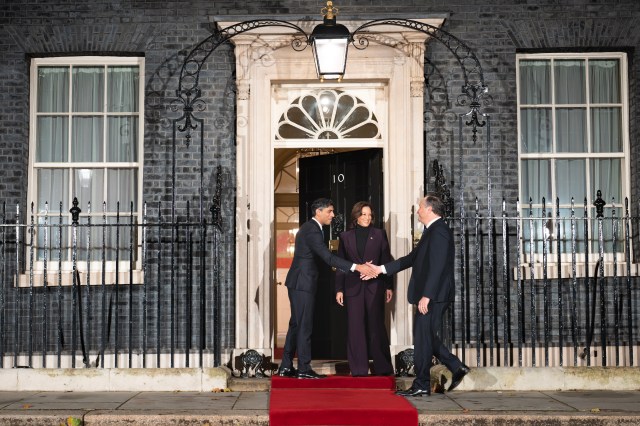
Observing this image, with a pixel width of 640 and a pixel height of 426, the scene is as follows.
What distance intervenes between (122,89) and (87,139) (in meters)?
0.69

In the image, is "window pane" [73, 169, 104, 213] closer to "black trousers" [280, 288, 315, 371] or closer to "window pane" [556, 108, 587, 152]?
"black trousers" [280, 288, 315, 371]

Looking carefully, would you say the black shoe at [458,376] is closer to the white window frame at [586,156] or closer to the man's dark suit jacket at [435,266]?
the man's dark suit jacket at [435,266]

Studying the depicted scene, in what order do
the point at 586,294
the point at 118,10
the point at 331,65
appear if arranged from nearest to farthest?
1. the point at 331,65
2. the point at 586,294
3. the point at 118,10

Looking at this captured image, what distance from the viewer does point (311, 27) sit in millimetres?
10430

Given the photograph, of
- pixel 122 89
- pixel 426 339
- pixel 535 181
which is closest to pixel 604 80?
pixel 535 181

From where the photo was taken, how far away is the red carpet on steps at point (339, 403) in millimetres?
7430

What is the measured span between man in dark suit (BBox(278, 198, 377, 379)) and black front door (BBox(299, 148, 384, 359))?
157 cm

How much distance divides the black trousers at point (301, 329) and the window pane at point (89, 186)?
9.38 ft

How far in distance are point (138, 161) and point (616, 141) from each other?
17.7 feet

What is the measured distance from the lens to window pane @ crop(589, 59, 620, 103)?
35.3ft

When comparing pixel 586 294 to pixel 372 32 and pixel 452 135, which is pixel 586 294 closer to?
pixel 452 135

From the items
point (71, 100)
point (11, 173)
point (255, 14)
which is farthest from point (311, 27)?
point (11, 173)

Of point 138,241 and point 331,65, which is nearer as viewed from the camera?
point 331,65

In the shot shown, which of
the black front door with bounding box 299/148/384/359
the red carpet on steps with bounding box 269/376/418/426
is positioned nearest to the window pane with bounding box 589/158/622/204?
the black front door with bounding box 299/148/384/359
